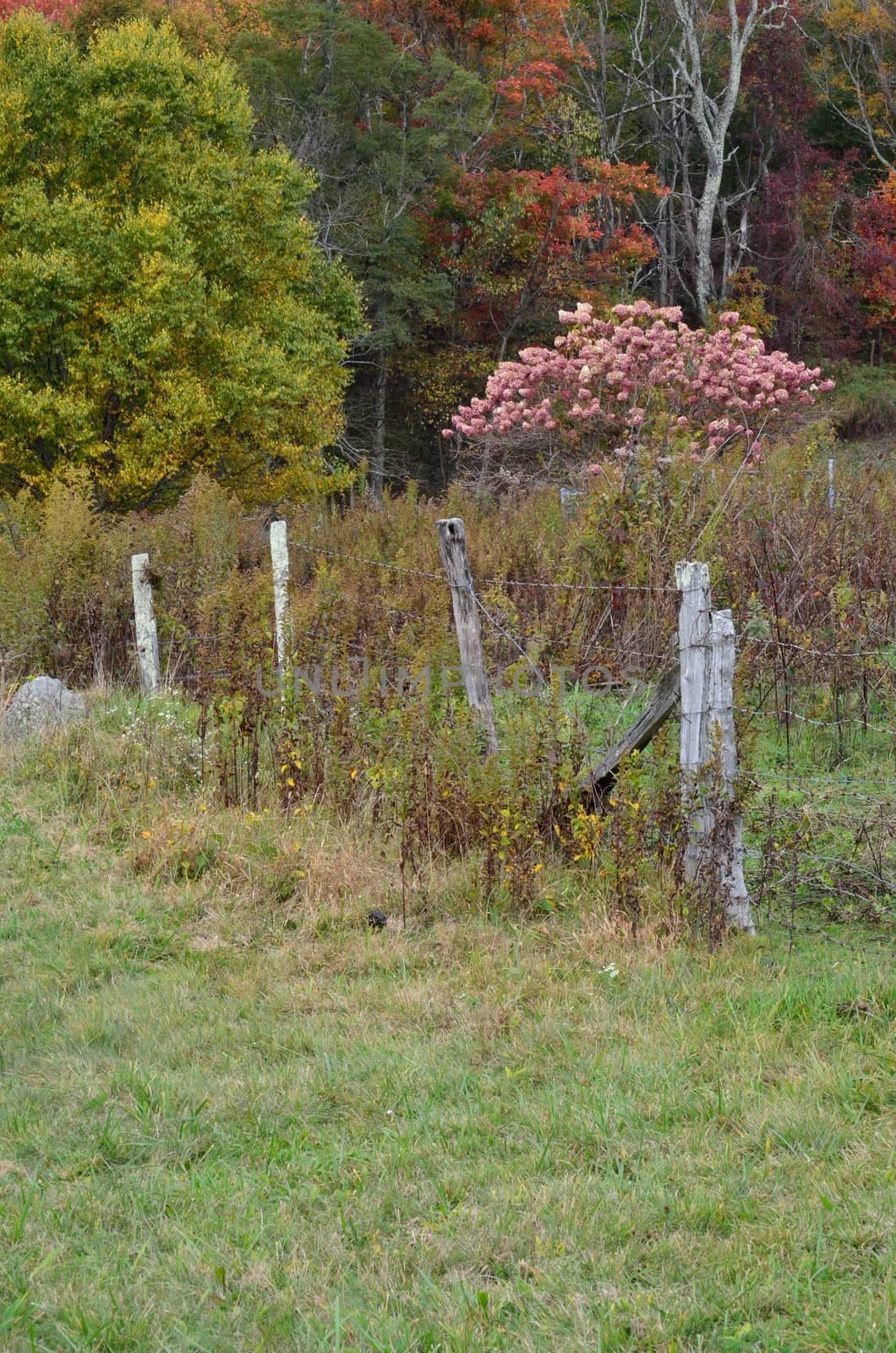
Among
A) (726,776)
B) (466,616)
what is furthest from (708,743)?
(466,616)

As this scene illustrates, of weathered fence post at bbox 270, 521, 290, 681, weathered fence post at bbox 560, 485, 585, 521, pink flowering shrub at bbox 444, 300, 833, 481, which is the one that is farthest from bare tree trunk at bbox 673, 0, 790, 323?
weathered fence post at bbox 270, 521, 290, 681

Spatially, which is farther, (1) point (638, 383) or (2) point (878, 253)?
(2) point (878, 253)

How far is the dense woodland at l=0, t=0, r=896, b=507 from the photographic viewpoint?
59.3 feet

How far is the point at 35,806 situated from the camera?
7.38 meters

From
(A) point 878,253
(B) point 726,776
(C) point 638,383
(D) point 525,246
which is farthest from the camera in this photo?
(A) point 878,253

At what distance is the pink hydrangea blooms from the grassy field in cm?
1033

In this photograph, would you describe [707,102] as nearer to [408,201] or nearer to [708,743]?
[408,201]

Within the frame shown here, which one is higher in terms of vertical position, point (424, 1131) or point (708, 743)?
point (708, 743)

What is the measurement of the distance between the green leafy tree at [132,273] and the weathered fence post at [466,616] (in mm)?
11793

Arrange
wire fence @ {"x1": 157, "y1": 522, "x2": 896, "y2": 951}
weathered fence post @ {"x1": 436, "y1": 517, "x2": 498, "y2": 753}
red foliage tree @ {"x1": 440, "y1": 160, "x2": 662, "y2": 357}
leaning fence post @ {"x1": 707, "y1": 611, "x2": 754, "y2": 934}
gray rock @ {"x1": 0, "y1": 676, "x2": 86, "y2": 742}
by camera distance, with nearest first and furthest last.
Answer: leaning fence post @ {"x1": 707, "y1": 611, "x2": 754, "y2": 934} < wire fence @ {"x1": 157, "y1": 522, "x2": 896, "y2": 951} < weathered fence post @ {"x1": 436, "y1": 517, "x2": 498, "y2": 753} < gray rock @ {"x1": 0, "y1": 676, "x2": 86, "y2": 742} < red foliage tree @ {"x1": 440, "y1": 160, "x2": 662, "y2": 357}

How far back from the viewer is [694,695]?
5520 mm

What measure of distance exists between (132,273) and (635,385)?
23.1 feet

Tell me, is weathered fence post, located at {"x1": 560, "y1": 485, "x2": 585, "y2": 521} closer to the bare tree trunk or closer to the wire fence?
the wire fence

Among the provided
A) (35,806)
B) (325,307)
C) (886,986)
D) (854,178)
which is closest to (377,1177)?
(886,986)
